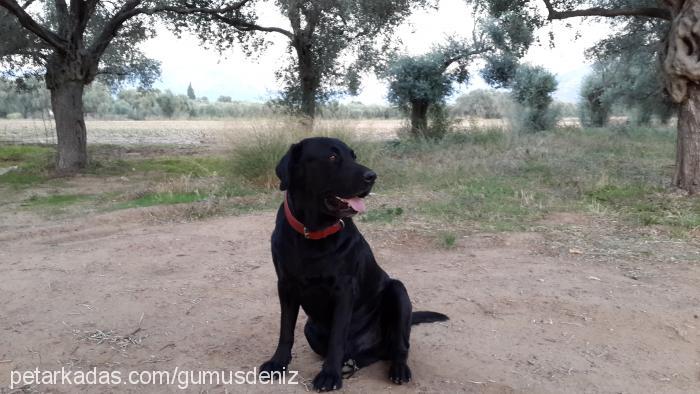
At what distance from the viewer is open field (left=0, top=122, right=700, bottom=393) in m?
3.58

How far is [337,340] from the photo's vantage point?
308 centimetres

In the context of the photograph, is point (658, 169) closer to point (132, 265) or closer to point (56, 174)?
point (132, 265)

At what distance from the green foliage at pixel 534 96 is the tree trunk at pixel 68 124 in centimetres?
1443

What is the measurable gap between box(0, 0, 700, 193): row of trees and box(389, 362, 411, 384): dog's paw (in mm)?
8115

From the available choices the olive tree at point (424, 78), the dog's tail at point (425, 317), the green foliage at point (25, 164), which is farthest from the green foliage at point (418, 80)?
the dog's tail at point (425, 317)

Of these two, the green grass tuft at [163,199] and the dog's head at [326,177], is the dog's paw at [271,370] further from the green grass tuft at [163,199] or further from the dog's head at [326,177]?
the green grass tuft at [163,199]

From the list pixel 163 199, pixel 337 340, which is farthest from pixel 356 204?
pixel 163 199

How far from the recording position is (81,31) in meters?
13.6

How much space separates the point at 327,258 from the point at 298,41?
13765mm

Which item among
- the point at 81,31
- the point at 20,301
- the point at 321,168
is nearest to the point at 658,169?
the point at 321,168

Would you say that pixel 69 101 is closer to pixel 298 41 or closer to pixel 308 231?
pixel 298 41

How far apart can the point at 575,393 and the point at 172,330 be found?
107 inches

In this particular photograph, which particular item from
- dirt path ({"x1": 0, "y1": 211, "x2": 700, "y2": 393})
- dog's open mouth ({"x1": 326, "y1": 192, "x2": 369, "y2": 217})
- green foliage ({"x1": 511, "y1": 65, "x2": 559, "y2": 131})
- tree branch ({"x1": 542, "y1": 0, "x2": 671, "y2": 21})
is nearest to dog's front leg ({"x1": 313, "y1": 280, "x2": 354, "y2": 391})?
dirt path ({"x1": 0, "y1": 211, "x2": 700, "y2": 393})

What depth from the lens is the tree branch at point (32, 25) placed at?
1153 cm
